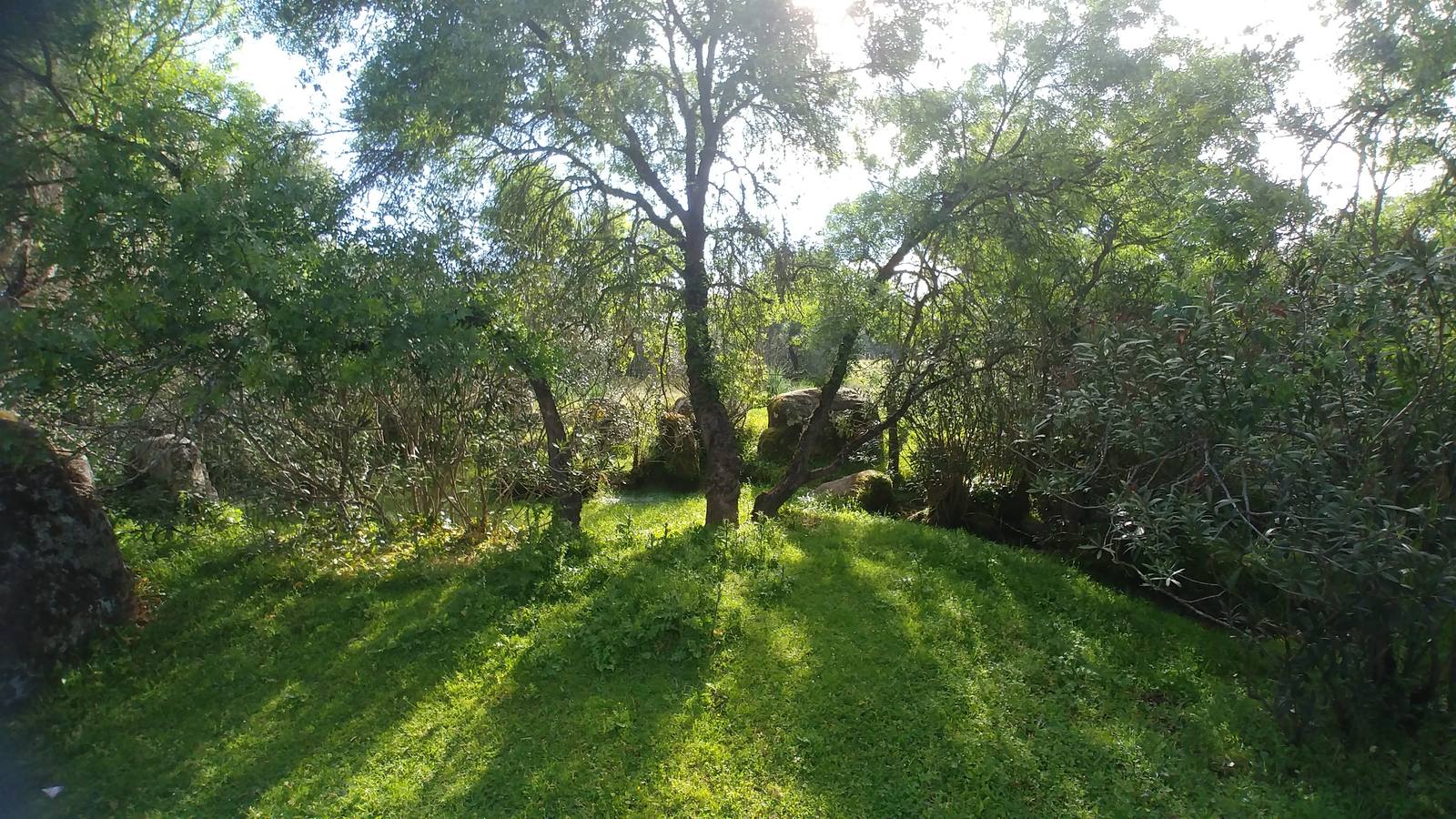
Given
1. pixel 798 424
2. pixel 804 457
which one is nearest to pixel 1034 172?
pixel 804 457

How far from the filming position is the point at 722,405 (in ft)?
29.6

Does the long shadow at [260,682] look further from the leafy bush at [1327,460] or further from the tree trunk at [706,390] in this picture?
the leafy bush at [1327,460]

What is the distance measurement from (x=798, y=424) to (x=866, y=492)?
393cm

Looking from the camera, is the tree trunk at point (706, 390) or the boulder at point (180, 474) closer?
the tree trunk at point (706, 390)

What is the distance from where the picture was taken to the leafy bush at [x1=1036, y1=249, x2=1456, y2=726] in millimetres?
3779

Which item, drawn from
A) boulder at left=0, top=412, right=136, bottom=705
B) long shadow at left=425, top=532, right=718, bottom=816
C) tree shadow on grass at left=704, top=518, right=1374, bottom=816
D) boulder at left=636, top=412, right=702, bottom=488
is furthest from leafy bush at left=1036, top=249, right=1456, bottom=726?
boulder at left=636, top=412, right=702, bottom=488

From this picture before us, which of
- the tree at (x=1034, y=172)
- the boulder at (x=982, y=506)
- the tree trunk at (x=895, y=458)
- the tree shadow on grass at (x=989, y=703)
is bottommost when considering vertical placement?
the tree shadow on grass at (x=989, y=703)

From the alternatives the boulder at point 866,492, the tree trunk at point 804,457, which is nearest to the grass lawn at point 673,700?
the tree trunk at point 804,457

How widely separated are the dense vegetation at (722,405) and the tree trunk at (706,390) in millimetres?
65

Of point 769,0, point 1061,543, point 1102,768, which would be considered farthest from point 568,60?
point 1061,543

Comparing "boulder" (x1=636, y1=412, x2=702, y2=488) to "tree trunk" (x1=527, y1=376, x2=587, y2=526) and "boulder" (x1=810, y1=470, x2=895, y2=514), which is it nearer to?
"boulder" (x1=810, y1=470, x2=895, y2=514)

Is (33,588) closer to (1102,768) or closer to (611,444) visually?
(611,444)

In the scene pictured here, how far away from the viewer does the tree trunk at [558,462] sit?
852cm

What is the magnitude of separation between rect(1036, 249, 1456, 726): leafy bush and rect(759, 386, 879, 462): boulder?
9.72 metres
